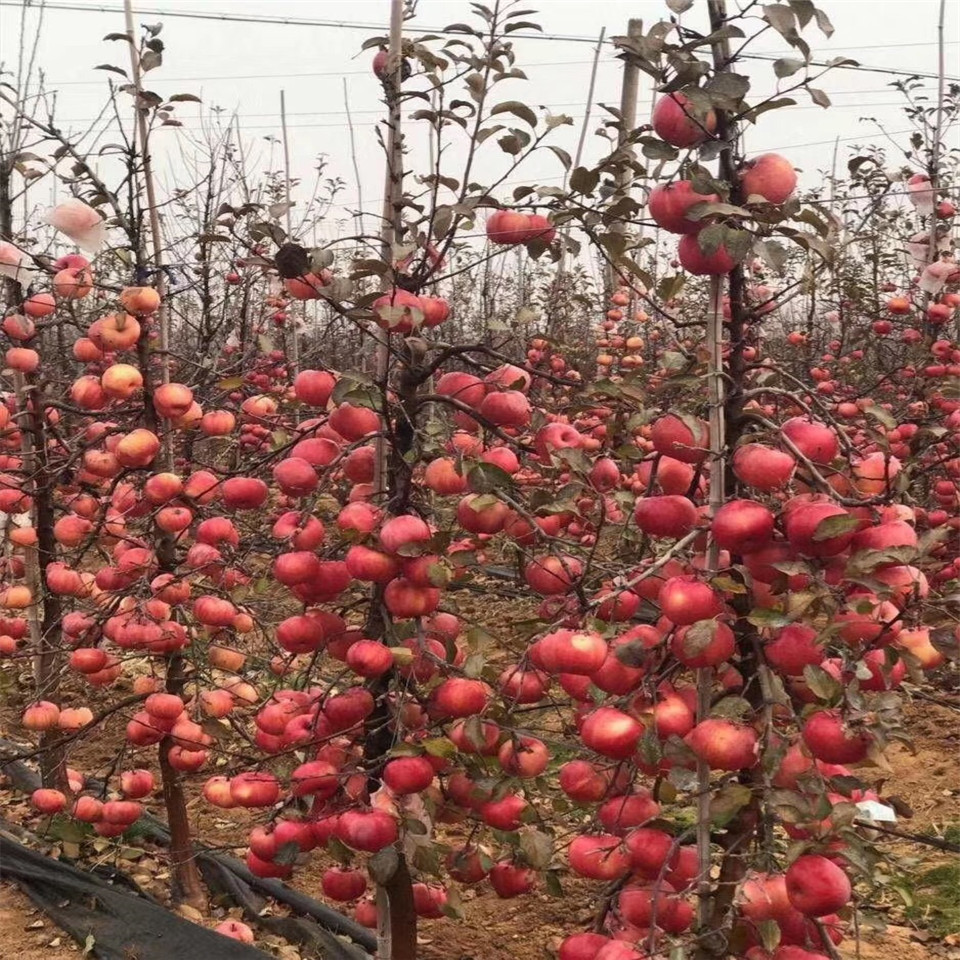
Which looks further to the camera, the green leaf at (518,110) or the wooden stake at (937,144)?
the wooden stake at (937,144)

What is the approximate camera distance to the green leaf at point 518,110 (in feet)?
6.07

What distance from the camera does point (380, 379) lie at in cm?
192

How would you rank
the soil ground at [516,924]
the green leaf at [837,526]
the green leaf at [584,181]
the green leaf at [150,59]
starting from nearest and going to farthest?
the green leaf at [837,526] → the green leaf at [584,181] → the green leaf at [150,59] → the soil ground at [516,924]

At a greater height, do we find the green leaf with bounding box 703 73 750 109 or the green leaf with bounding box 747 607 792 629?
the green leaf with bounding box 703 73 750 109

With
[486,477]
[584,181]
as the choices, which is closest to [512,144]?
[584,181]

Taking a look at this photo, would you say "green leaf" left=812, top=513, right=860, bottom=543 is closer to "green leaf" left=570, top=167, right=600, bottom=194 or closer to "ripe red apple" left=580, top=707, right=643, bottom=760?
"ripe red apple" left=580, top=707, right=643, bottom=760

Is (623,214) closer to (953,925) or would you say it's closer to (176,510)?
(176,510)

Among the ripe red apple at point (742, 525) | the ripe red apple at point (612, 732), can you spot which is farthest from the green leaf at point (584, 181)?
the ripe red apple at point (612, 732)

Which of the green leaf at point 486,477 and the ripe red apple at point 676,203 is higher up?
the ripe red apple at point 676,203

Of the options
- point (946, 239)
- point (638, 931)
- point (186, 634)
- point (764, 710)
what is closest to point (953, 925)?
point (638, 931)

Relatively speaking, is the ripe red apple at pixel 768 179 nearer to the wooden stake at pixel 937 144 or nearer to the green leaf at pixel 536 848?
the green leaf at pixel 536 848

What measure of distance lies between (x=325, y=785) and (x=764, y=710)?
33.9 inches

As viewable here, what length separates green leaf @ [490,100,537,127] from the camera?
1.85 m

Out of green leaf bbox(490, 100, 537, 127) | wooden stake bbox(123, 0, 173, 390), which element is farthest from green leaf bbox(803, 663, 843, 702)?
wooden stake bbox(123, 0, 173, 390)
